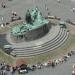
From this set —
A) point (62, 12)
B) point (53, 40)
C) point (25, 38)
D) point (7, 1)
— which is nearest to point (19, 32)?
point (25, 38)

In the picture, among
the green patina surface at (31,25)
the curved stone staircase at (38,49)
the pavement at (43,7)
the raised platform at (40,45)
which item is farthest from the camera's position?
the pavement at (43,7)

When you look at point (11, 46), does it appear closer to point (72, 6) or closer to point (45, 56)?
point (45, 56)

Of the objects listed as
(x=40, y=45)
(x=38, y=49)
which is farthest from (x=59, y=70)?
(x=40, y=45)

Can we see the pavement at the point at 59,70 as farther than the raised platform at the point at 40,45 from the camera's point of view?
No

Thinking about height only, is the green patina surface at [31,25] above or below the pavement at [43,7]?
below

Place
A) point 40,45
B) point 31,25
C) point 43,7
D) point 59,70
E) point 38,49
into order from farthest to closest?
point 43,7 < point 31,25 < point 40,45 < point 38,49 < point 59,70

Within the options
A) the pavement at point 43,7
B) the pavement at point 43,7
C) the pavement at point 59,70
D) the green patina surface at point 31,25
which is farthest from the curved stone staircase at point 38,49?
the pavement at point 43,7

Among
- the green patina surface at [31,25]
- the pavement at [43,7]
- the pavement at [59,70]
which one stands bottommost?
the pavement at [59,70]

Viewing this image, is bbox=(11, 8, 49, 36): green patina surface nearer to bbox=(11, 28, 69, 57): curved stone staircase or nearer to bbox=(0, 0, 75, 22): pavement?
bbox=(11, 28, 69, 57): curved stone staircase

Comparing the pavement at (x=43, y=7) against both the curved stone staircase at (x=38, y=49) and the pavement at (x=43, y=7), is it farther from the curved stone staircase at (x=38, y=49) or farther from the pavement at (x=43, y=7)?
the curved stone staircase at (x=38, y=49)

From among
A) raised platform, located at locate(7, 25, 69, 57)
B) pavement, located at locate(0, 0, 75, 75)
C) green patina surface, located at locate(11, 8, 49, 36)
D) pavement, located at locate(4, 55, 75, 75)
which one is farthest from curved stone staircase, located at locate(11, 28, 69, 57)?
pavement, located at locate(0, 0, 75, 75)

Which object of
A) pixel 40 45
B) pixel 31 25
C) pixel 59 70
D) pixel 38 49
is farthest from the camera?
pixel 31 25

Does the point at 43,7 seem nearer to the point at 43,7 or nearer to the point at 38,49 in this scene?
the point at 43,7
